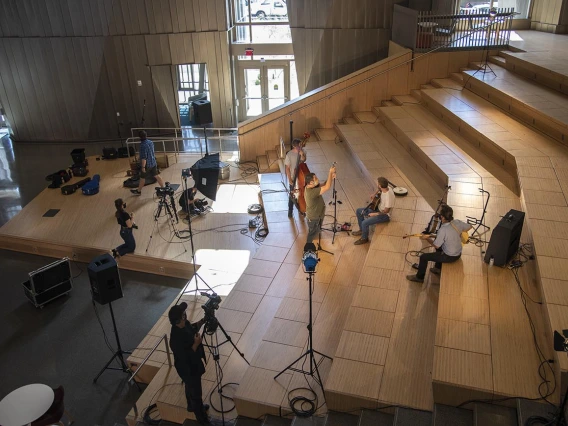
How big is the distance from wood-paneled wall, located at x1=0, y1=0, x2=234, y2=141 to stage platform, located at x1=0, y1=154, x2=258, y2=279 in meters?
3.65

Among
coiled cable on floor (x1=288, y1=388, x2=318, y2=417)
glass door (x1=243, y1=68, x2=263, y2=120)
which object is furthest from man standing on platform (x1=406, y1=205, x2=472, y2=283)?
glass door (x1=243, y1=68, x2=263, y2=120)

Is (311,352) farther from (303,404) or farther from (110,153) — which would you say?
(110,153)

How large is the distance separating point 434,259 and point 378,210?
1391 mm

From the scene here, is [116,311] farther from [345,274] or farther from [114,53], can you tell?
[114,53]

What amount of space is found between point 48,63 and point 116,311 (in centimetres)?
868

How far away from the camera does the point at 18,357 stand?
6.16 meters

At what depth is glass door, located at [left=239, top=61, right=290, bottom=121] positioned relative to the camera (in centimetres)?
1359

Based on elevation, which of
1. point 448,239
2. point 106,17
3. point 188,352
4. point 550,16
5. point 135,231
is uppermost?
point 106,17

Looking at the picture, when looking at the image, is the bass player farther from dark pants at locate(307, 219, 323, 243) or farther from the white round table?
the white round table

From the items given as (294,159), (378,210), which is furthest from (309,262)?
(294,159)

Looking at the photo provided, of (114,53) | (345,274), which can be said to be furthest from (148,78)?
(345,274)

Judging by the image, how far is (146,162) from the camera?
944 cm

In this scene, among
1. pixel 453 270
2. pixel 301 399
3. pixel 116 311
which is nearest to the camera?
pixel 301 399

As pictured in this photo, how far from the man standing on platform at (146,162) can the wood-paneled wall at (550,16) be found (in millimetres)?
8782
